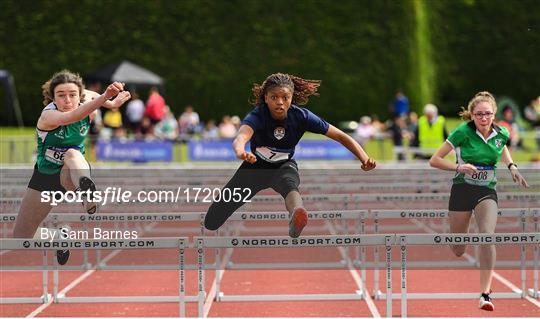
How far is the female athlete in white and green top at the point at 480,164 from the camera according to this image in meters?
7.09

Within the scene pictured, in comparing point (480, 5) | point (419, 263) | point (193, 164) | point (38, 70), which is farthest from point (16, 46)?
point (419, 263)

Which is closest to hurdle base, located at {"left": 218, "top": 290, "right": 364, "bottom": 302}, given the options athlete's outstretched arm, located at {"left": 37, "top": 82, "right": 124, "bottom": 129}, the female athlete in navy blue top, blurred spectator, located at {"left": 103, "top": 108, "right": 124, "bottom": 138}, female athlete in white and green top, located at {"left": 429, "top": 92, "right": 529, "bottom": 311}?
female athlete in white and green top, located at {"left": 429, "top": 92, "right": 529, "bottom": 311}

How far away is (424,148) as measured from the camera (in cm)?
1680

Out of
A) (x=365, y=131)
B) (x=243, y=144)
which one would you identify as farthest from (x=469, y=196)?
(x=365, y=131)

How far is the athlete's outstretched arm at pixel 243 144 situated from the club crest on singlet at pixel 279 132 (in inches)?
7.3

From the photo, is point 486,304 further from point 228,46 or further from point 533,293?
point 228,46

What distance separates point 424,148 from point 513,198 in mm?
7052

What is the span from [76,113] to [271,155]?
4.12 feet

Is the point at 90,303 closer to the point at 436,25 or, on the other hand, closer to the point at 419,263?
the point at 419,263

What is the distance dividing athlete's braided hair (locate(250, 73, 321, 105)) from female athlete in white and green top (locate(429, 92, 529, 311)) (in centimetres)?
136

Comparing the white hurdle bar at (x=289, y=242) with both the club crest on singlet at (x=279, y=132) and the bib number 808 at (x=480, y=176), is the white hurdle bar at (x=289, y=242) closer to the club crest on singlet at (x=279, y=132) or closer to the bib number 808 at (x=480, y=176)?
the club crest on singlet at (x=279, y=132)

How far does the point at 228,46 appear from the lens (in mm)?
28562

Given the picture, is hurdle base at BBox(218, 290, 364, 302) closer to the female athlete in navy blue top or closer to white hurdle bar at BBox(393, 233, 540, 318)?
white hurdle bar at BBox(393, 233, 540, 318)

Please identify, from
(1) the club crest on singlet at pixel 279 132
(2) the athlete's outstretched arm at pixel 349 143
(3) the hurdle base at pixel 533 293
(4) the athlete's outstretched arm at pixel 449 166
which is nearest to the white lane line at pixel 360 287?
(3) the hurdle base at pixel 533 293
